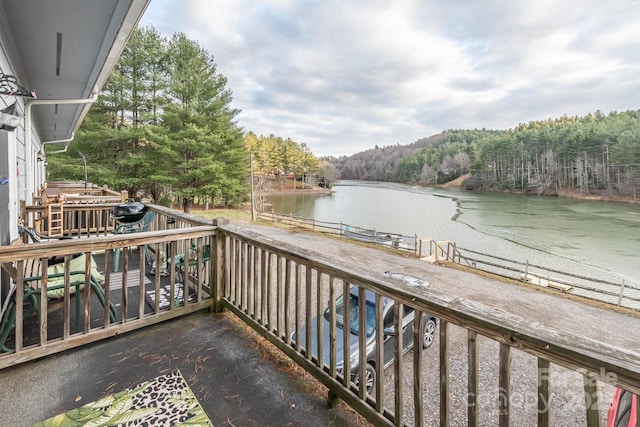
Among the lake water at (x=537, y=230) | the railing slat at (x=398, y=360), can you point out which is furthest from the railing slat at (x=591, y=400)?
the lake water at (x=537, y=230)

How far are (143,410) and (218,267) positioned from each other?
125 cm

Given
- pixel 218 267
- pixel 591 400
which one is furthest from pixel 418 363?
pixel 218 267

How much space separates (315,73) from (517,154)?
40626 mm

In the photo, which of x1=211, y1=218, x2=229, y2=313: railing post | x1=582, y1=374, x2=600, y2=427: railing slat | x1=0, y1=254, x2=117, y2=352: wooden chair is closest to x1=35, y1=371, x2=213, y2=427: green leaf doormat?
x1=0, y1=254, x2=117, y2=352: wooden chair

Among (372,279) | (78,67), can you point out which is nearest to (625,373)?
(372,279)

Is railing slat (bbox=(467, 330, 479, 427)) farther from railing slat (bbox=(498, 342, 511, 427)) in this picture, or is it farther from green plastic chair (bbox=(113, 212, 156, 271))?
green plastic chair (bbox=(113, 212, 156, 271))

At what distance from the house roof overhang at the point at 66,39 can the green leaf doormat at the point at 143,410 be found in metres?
2.50

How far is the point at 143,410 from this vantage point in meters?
1.58

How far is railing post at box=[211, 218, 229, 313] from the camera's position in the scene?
2.69m

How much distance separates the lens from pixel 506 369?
1.04 metres

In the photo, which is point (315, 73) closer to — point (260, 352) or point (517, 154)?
point (260, 352)

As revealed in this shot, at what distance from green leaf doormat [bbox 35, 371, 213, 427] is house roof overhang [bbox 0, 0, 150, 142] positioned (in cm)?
250

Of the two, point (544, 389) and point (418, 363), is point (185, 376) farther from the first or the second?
point (544, 389)

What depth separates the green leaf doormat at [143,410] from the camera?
4.93 ft
